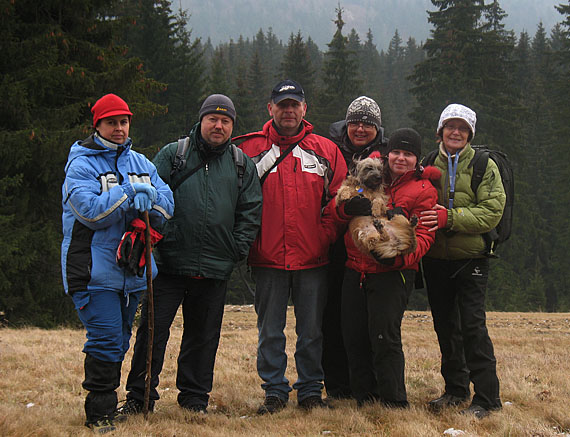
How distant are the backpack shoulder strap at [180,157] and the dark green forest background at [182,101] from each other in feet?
25.3

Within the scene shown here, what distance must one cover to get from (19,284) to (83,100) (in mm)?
4700

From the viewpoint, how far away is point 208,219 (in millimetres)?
4406

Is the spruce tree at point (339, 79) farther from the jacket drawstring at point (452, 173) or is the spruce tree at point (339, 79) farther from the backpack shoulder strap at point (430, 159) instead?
the jacket drawstring at point (452, 173)

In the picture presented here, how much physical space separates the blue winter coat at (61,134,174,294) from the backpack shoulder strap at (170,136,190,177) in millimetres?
462

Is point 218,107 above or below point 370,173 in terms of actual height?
above

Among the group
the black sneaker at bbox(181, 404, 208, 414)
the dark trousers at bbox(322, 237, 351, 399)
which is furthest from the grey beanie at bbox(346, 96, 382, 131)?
the black sneaker at bbox(181, 404, 208, 414)

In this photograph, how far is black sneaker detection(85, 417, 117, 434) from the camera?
3.72m

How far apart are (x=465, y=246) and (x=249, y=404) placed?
252 centimetres

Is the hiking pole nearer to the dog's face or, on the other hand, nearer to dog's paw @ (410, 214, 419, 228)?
the dog's face

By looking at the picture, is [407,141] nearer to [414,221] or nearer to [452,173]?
[452,173]

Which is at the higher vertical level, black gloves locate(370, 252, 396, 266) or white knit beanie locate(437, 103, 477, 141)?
white knit beanie locate(437, 103, 477, 141)

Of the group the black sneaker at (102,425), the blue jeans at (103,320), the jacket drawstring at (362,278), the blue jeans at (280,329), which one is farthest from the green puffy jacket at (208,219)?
the black sneaker at (102,425)

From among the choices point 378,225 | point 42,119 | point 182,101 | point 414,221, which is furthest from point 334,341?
point 182,101

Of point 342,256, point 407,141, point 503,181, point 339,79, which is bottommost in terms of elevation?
point 342,256
